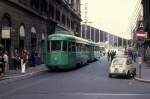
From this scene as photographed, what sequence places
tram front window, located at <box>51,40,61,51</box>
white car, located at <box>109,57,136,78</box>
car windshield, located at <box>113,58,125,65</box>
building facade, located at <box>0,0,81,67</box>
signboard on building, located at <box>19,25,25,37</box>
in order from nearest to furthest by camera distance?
white car, located at <box>109,57,136,78</box> < car windshield, located at <box>113,58,125,65</box> < tram front window, located at <box>51,40,61,51</box> < building facade, located at <box>0,0,81,67</box> < signboard on building, located at <box>19,25,25,37</box>

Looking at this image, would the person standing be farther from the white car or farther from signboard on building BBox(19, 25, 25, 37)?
the white car

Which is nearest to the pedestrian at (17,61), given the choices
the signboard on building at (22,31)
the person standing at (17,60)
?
the person standing at (17,60)

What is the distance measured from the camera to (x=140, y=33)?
3069 cm

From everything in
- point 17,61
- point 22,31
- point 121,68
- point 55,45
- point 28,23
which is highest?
point 28,23

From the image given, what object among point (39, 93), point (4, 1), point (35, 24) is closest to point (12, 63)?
point (4, 1)

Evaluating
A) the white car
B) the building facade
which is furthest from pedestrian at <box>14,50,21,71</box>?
the white car

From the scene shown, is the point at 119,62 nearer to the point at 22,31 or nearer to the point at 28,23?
the point at 22,31

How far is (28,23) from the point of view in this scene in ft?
152

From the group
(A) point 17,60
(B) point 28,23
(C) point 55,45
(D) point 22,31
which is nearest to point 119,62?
(C) point 55,45

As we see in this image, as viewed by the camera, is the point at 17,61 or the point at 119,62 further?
the point at 17,61

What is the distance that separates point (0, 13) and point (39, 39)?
1750cm

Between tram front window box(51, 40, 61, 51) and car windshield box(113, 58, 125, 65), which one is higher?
tram front window box(51, 40, 61, 51)

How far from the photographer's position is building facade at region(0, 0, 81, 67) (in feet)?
125

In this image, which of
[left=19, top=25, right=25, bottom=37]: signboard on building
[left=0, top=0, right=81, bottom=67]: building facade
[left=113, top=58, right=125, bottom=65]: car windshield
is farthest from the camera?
[left=19, top=25, right=25, bottom=37]: signboard on building
